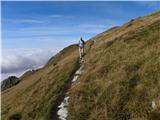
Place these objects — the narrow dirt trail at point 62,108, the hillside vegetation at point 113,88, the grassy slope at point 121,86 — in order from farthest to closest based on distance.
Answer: the narrow dirt trail at point 62,108 < the hillside vegetation at point 113,88 < the grassy slope at point 121,86

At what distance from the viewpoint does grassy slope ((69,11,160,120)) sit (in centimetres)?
2686

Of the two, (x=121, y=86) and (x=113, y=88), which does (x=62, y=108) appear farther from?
(x=121, y=86)

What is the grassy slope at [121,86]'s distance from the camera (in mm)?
26859

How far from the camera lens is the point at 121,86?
101 ft

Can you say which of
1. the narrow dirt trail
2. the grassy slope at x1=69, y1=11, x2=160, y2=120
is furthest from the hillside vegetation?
the narrow dirt trail

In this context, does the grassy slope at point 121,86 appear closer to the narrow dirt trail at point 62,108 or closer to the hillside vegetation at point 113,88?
the hillside vegetation at point 113,88

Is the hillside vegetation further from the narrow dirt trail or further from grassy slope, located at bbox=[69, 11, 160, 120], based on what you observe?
the narrow dirt trail

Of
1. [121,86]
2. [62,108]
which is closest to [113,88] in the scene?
[121,86]

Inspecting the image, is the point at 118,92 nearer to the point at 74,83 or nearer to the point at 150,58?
the point at 150,58

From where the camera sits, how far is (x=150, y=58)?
112 ft

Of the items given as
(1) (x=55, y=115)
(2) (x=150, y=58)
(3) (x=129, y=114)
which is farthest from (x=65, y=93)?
(3) (x=129, y=114)

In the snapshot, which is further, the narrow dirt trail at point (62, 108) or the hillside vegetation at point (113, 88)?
the narrow dirt trail at point (62, 108)

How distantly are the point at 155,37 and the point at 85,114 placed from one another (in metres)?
18.0

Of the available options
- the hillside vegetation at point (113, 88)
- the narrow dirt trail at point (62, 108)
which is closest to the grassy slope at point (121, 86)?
the hillside vegetation at point (113, 88)
